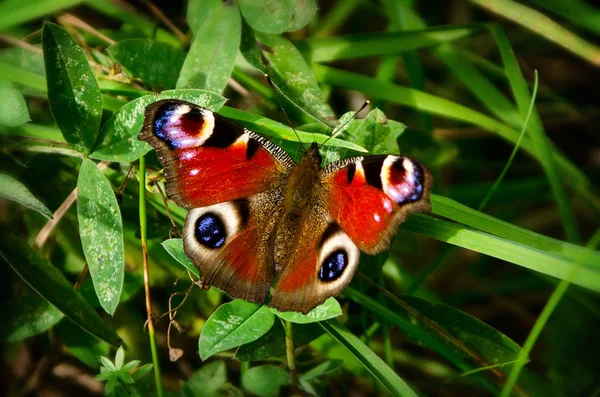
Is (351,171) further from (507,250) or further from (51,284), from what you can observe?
(51,284)

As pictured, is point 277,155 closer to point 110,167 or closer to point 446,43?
point 110,167

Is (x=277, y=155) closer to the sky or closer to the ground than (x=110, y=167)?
closer to the sky

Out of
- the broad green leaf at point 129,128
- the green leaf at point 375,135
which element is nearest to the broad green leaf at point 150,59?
the broad green leaf at point 129,128


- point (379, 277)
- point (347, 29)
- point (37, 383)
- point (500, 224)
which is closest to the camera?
point (500, 224)

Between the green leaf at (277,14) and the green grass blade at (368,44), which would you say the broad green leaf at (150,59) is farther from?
the green grass blade at (368,44)

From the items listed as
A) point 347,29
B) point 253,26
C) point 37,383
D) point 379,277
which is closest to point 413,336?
point 379,277

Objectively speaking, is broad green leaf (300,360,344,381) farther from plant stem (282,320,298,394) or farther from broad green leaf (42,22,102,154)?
broad green leaf (42,22,102,154)
